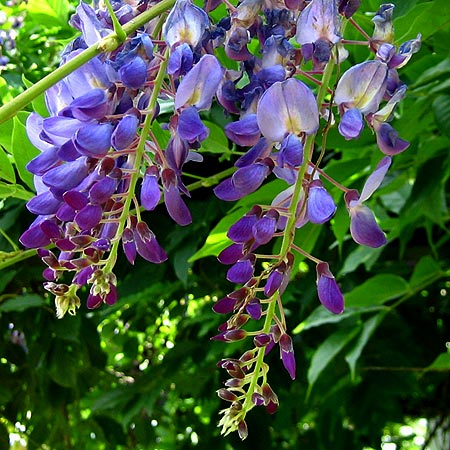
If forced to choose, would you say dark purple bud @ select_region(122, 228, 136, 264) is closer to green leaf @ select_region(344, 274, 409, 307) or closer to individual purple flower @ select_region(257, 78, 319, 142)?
individual purple flower @ select_region(257, 78, 319, 142)

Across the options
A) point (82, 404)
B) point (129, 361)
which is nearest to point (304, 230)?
point (82, 404)

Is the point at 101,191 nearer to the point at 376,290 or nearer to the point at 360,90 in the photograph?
the point at 360,90

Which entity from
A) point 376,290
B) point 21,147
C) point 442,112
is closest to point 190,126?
point 21,147

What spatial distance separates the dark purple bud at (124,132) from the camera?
1.43 feet

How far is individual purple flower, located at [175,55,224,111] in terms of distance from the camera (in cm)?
45

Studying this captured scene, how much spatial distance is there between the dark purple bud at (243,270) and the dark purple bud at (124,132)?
9cm

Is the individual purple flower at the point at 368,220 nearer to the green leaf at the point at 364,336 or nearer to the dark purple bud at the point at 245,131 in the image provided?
the dark purple bud at the point at 245,131

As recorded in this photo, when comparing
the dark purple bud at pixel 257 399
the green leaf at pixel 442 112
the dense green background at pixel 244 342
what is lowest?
the dense green background at pixel 244 342

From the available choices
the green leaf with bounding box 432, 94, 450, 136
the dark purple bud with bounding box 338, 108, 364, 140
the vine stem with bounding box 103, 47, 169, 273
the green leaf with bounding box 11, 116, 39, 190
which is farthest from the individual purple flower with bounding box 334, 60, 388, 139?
the green leaf with bounding box 432, 94, 450, 136

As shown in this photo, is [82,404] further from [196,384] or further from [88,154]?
[88,154]

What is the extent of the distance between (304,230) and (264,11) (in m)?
0.47

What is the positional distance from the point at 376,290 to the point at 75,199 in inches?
33.7

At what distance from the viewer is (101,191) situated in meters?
0.44

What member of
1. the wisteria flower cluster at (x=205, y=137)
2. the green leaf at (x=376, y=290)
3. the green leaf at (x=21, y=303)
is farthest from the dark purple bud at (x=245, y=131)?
the green leaf at (x=21, y=303)
